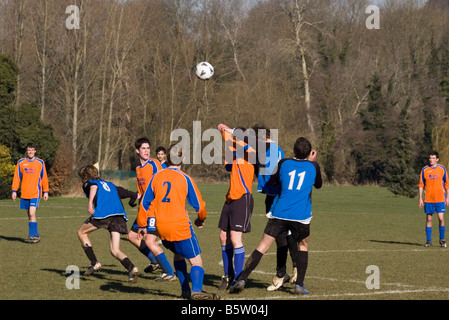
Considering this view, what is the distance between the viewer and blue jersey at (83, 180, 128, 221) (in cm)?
1091

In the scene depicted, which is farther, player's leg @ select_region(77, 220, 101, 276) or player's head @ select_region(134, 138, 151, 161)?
player's head @ select_region(134, 138, 151, 161)

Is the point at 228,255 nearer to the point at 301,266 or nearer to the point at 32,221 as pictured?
the point at 301,266

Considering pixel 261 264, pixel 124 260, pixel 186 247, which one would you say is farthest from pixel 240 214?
pixel 261 264

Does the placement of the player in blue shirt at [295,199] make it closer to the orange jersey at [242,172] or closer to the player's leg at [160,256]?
the orange jersey at [242,172]

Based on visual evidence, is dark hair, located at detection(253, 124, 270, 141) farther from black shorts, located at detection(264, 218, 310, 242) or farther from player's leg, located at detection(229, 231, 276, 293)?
player's leg, located at detection(229, 231, 276, 293)

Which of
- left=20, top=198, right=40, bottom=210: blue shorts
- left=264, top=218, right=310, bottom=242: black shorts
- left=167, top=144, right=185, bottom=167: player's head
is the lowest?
left=20, top=198, right=40, bottom=210: blue shorts

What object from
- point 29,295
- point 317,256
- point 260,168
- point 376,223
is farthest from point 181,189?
point 376,223

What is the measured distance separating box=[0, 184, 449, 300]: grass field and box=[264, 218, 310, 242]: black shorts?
0.76 m

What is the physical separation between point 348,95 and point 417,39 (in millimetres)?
9324

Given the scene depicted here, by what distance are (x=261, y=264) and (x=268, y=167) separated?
3506 mm

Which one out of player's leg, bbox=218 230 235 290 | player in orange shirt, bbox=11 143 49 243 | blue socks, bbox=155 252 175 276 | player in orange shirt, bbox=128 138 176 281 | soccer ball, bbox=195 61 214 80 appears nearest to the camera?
player's leg, bbox=218 230 235 290

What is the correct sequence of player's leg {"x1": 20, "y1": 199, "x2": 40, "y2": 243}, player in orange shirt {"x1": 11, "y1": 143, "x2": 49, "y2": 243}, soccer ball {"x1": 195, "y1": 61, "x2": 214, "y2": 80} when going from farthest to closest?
soccer ball {"x1": 195, "y1": 61, "x2": 214, "y2": 80} < player in orange shirt {"x1": 11, "y1": 143, "x2": 49, "y2": 243} < player's leg {"x1": 20, "y1": 199, "x2": 40, "y2": 243}

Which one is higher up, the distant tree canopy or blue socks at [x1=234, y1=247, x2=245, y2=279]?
the distant tree canopy

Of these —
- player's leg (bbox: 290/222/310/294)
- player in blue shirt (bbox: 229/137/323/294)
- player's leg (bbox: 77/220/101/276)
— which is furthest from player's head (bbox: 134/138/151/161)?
player's leg (bbox: 290/222/310/294)
